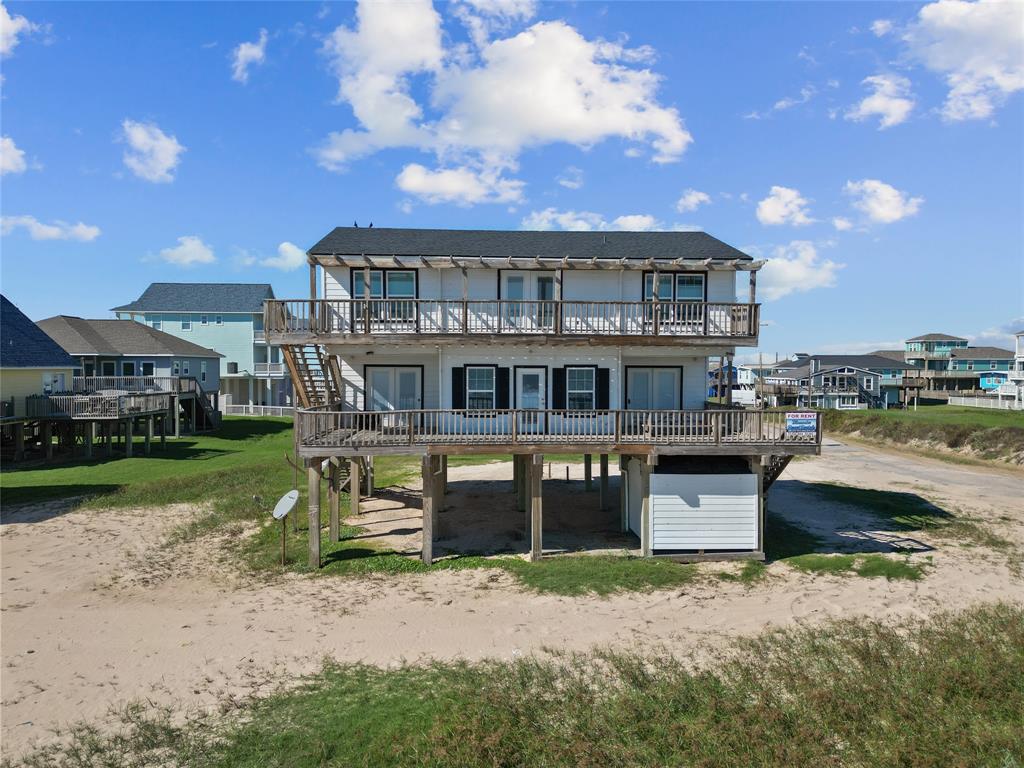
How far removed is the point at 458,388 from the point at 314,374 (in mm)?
5569

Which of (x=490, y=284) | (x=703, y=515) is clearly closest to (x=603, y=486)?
(x=703, y=515)

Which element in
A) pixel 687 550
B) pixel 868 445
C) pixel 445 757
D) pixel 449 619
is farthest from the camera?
pixel 868 445

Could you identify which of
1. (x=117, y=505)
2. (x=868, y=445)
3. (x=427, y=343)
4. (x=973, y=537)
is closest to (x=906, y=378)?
(x=868, y=445)

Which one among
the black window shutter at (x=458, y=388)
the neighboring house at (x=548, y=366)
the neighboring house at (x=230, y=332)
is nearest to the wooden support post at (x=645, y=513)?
the neighboring house at (x=548, y=366)

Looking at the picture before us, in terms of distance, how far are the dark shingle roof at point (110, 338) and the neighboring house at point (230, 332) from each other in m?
7.34

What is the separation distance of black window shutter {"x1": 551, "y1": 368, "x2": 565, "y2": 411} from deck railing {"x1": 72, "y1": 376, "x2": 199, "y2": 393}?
1257 inches

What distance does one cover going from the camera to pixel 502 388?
65.1 ft

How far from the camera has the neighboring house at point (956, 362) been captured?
85875 millimetres

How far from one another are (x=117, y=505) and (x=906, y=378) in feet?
306

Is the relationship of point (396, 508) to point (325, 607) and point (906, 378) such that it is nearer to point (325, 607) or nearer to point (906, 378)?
point (325, 607)

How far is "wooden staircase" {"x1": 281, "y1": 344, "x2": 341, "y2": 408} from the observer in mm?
19531

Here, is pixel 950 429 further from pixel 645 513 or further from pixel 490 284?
pixel 490 284

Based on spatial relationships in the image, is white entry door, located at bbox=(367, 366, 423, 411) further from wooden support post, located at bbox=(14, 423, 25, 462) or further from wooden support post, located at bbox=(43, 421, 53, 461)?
wooden support post, located at bbox=(14, 423, 25, 462)

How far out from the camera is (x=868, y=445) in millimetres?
50781
